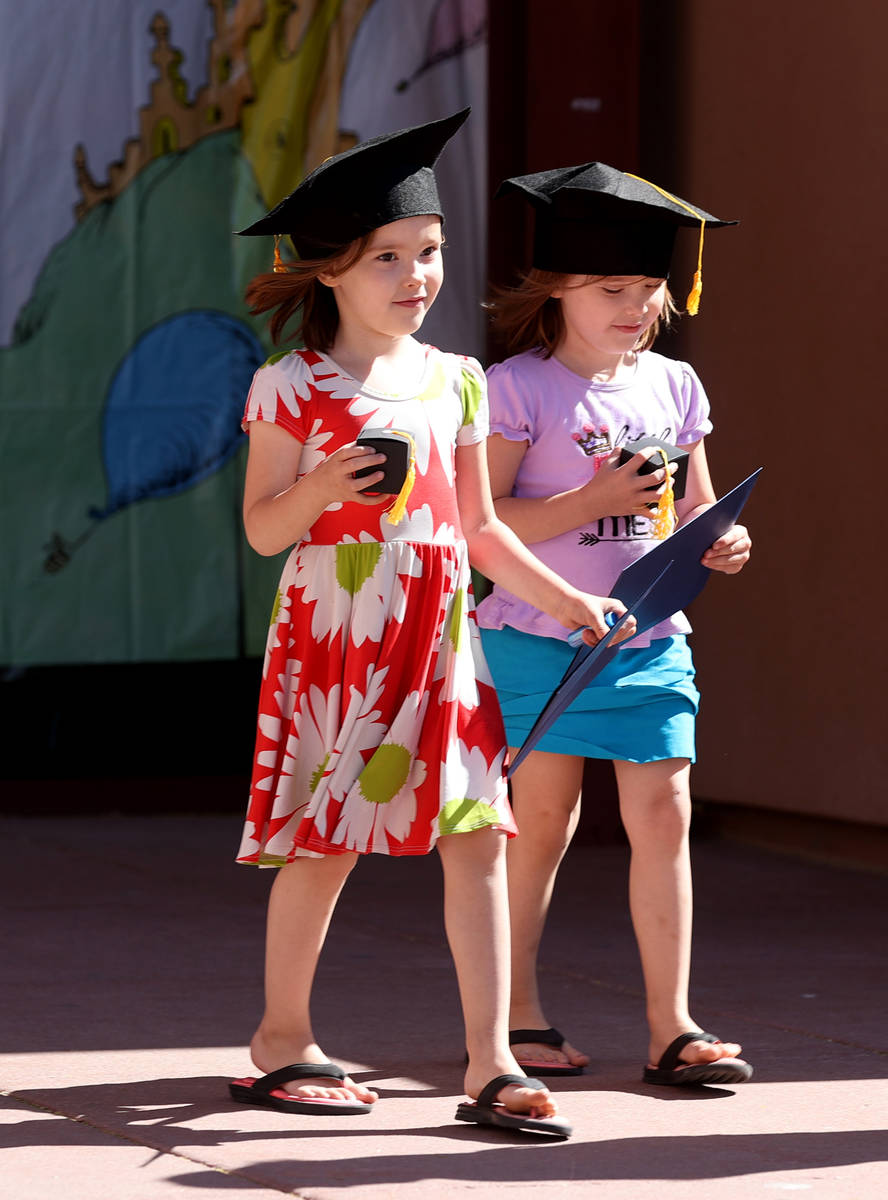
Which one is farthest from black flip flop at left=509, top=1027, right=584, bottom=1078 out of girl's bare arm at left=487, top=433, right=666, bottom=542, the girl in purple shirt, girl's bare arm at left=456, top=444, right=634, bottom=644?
girl's bare arm at left=487, top=433, right=666, bottom=542

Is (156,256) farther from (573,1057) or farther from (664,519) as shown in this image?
(573,1057)

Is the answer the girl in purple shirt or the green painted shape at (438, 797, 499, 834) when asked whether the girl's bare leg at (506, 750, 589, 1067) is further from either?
the green painted shape at (438, 797, 499, 834)

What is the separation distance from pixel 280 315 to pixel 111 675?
3812mm

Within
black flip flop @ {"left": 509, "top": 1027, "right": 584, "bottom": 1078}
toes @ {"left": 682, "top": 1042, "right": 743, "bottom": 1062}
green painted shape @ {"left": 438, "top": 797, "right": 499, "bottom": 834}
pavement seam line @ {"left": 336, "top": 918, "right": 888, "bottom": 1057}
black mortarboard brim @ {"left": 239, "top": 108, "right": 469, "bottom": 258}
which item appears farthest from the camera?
pavement seam line @ {"left": 336, "top": 918, "right": 888, "bottom": 1057}

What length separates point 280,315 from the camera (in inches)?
160

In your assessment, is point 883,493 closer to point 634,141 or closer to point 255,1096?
point 634,141

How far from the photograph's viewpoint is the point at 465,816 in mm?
3768

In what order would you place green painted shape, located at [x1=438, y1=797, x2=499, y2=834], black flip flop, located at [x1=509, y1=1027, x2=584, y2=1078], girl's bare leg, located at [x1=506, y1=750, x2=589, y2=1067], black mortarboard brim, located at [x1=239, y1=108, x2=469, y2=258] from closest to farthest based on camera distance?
1. green painted shape, located at [x1=438, y1=797, x2=499, y2=834]
2. black mortarboard brim, located at [x1=239, y1=108, x2=469, y2=258]
3. black flip flop, located at [x1=509, y1=1027, x2=584, y2=1078]
4. girl's bare leg, located at [x1=506, y1=750, x2=589, y2=1067]

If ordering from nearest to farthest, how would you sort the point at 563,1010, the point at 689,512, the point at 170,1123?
the point at 170,1123 < the point at 689,512 < the point at 563,1010

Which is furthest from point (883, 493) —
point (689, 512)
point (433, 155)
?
point (433, 155)

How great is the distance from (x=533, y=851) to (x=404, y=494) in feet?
3.19

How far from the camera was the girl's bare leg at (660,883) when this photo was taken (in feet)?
13.7

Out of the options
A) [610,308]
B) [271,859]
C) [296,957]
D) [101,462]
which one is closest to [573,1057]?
[296,957]

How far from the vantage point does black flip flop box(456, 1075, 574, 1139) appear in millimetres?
3660
